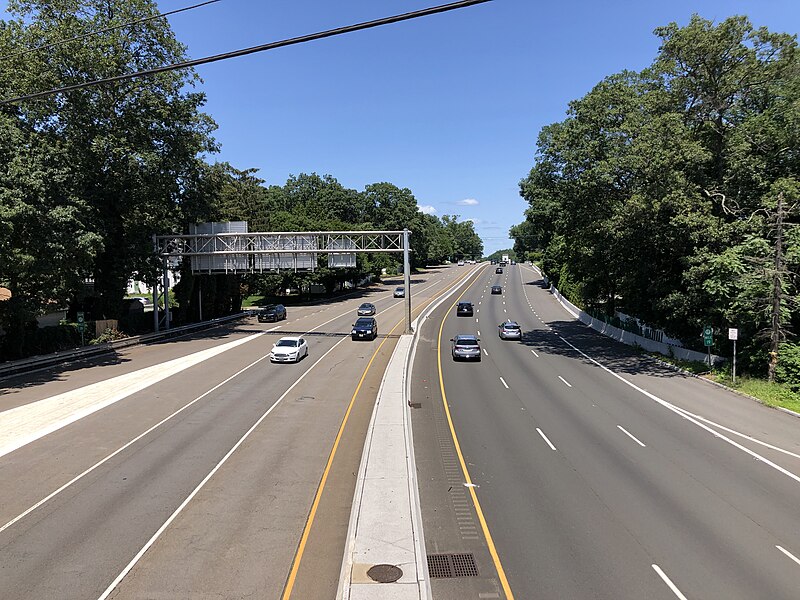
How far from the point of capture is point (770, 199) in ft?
83.9

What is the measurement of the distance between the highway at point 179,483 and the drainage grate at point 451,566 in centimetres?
165

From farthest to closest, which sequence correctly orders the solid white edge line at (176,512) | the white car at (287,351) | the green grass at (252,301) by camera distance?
1. the green grass at (252,301)
2. the white car at (287,351)
3. the solid white edge line at (176,512)

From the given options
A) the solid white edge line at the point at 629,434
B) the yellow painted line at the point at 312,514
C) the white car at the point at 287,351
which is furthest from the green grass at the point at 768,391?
the white car at the point at 287,351

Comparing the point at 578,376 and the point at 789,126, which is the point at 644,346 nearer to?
the point at 578,376

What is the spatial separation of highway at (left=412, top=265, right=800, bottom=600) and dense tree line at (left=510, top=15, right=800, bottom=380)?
17.4ft

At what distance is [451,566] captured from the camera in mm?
8734

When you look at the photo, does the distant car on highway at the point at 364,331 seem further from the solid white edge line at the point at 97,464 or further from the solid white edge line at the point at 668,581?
the solid white edge line at the point at 668,581

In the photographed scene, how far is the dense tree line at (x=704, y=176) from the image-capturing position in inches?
963

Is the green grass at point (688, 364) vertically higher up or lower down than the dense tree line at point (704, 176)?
lower down

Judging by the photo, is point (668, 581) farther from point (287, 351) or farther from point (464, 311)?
point (464, 311)

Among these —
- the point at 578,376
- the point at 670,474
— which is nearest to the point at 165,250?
the point at 578,376

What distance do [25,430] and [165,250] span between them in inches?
1176

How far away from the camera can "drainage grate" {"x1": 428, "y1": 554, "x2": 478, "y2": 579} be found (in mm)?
8469

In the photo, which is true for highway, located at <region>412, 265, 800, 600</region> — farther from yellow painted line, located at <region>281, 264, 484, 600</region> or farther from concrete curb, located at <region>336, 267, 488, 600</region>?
yellow painted line, located at <region>281, 264, 484, 600</region>
